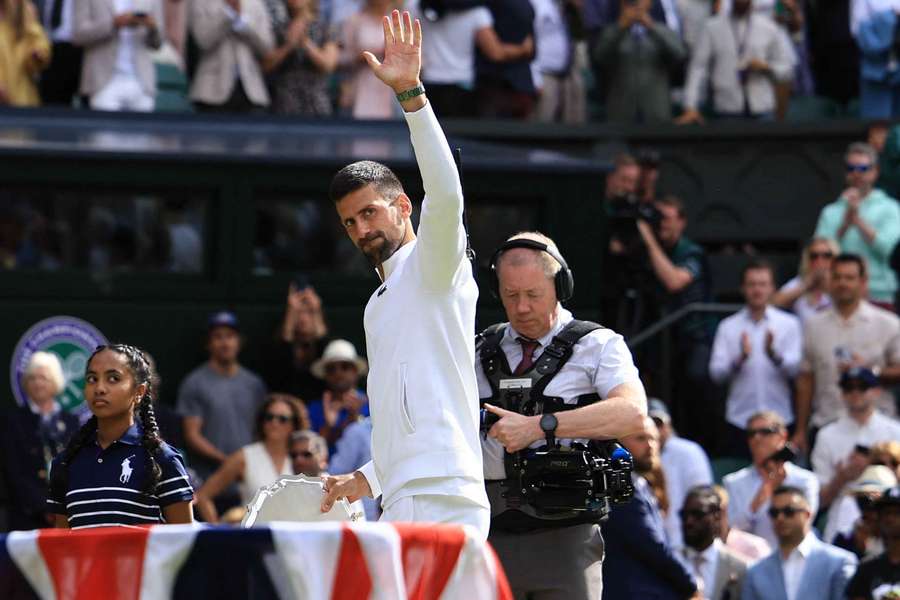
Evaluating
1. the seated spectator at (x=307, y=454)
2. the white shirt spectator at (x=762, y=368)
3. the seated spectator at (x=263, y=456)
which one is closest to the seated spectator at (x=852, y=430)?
the white shirt spectator at (x=762, y=368)

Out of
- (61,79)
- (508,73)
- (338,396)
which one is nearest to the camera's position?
(338,396)

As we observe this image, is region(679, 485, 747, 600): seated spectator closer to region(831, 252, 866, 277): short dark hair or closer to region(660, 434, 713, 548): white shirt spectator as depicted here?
region(660, 434, 713, 548): white shirt spectator

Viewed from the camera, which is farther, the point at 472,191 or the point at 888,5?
the point at 888,5

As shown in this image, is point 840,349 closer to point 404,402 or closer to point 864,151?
point 864,151

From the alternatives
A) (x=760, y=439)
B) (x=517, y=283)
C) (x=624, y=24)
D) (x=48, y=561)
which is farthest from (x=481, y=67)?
(x=48, y=561)

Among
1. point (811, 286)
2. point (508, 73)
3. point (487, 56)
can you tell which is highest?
point (487, 56)

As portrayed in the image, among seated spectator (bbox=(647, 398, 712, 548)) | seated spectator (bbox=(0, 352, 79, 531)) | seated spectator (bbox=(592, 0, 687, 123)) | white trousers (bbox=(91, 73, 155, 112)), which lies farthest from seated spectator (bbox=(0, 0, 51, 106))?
seated spectator (bbox=(647, 398, 712, 548))

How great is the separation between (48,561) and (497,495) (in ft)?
6.89

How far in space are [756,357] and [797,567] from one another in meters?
3.46

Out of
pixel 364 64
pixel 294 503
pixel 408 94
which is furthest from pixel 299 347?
pixel 408 94

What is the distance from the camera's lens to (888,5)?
16688mm

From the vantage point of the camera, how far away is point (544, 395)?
263 inches

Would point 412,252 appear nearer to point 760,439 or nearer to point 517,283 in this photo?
point 517,283

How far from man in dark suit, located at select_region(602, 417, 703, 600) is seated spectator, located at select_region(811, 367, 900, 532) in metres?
4.28
